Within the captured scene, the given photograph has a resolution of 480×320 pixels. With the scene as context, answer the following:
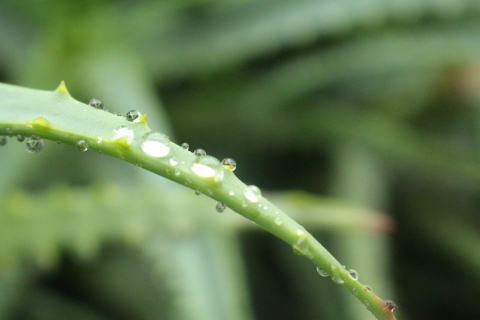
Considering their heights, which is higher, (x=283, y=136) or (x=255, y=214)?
(x=283, y=136)

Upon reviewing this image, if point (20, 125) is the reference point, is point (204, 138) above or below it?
above

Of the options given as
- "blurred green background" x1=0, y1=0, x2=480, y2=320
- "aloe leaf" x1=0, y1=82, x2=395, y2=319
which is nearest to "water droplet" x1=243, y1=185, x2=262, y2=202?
"aloe leaf" x1=0, y1=82, x2=395, y2=319

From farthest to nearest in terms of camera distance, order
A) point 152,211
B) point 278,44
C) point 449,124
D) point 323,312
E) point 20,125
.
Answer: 1. point 449,124
2. point 278,44
3. point 323,312
4. point 152,211
5. point 20,125

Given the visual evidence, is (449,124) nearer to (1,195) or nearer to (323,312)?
(323,312)

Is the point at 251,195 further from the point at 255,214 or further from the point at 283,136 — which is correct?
the point at 283,136

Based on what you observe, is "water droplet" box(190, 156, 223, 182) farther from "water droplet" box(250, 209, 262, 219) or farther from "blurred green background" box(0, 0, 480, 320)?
"blurred green background" box(0, 0, 480, 320)

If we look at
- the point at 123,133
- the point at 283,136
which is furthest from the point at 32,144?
the point at 283,136

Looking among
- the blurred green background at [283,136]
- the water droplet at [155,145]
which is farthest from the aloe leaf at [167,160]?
the blurred green background at [283,136]

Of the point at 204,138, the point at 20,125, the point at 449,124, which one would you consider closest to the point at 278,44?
the point at 204,138
